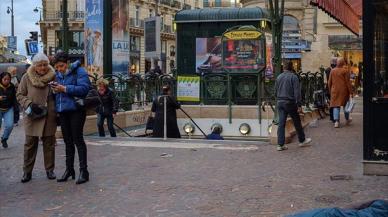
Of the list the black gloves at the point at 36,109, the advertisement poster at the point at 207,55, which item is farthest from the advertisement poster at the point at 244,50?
the black gloves at the point at 36,109

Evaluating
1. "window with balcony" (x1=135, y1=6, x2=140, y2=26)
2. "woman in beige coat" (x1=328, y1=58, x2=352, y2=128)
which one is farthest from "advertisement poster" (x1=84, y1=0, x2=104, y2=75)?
"window with balcony" (x1=135, y1=6, x2=140, y2=26)

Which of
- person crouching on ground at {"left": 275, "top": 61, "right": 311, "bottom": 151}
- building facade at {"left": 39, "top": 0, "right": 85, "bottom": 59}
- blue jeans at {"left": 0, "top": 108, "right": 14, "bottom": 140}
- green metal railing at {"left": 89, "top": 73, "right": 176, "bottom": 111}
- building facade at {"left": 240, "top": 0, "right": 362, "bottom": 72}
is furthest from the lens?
building facade at {"left": 39, "top": 0, "right": 85, "bottom": 59}

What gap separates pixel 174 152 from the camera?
11.1 metres

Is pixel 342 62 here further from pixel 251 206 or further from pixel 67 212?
pixel 67 212

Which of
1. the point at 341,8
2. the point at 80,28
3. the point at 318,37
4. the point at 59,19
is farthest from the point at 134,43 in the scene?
the point at 341,8

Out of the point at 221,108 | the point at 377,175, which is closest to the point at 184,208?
the point at 377,175

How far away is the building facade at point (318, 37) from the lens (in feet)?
129

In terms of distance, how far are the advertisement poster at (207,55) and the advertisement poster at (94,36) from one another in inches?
128

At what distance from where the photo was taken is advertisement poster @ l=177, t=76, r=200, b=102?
17.8 metres

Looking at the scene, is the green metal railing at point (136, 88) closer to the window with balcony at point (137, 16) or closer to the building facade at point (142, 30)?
the building facade at point (142, 30)

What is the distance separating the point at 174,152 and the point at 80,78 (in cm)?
334

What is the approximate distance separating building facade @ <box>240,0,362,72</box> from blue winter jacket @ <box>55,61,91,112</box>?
2941cm

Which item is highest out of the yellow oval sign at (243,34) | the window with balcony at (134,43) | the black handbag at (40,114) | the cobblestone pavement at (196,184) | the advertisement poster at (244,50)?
the window with balcony at (134,43)

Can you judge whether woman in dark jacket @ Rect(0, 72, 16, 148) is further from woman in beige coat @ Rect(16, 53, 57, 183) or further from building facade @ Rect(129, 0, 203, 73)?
building facade @ Rect(129, 0, 203, 73)
